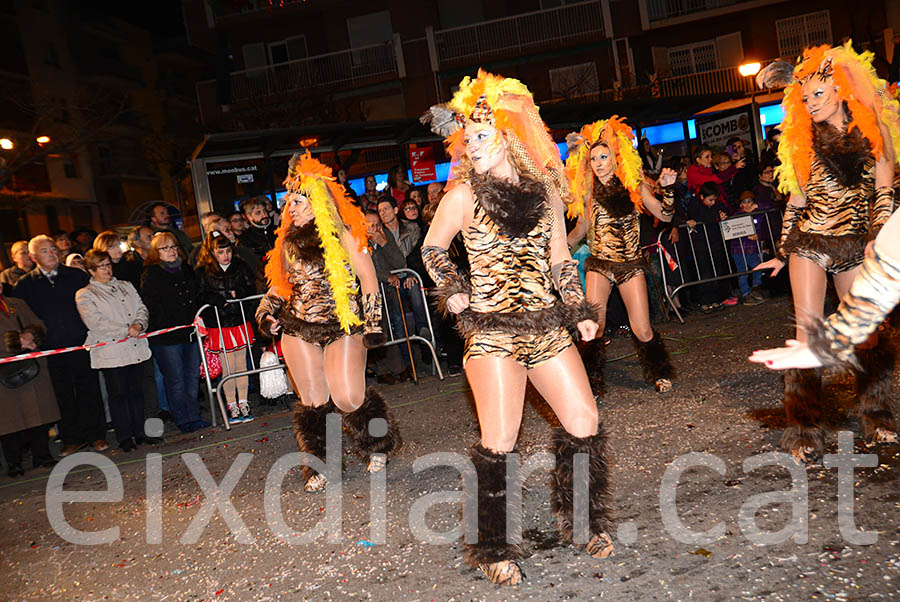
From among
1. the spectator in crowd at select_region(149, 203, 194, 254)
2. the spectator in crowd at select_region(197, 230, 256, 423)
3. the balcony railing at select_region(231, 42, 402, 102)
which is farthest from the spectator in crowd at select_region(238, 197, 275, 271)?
the balcony railing at select_region(231, 42, 402, 102)

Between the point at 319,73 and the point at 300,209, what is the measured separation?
24.4 m

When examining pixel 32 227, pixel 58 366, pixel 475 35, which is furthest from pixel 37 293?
pixel 32 227

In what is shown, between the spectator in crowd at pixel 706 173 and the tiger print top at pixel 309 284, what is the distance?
722cm

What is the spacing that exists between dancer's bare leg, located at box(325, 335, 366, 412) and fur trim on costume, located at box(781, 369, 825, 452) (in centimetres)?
275

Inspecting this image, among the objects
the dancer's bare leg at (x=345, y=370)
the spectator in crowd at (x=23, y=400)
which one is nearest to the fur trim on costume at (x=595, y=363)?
the dancer's bare leg at (x=345, y=370)

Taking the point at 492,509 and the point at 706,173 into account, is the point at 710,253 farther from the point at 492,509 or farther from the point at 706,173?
the point at 492,509

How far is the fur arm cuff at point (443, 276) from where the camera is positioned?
3408 millimetres

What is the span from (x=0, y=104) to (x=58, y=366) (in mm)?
31338

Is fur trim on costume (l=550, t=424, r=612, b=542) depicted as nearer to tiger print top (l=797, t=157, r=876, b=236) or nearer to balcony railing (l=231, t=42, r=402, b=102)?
tiger print top (l=797, t=157, r=876, b=236)

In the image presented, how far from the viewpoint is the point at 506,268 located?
344 cm

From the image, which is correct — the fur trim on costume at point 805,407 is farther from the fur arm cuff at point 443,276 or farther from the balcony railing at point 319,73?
the balcony railing at point 319,73

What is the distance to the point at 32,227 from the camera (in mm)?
34062

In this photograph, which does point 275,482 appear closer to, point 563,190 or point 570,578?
point 570,578

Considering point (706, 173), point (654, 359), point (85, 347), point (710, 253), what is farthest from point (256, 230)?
point (706, 173)
